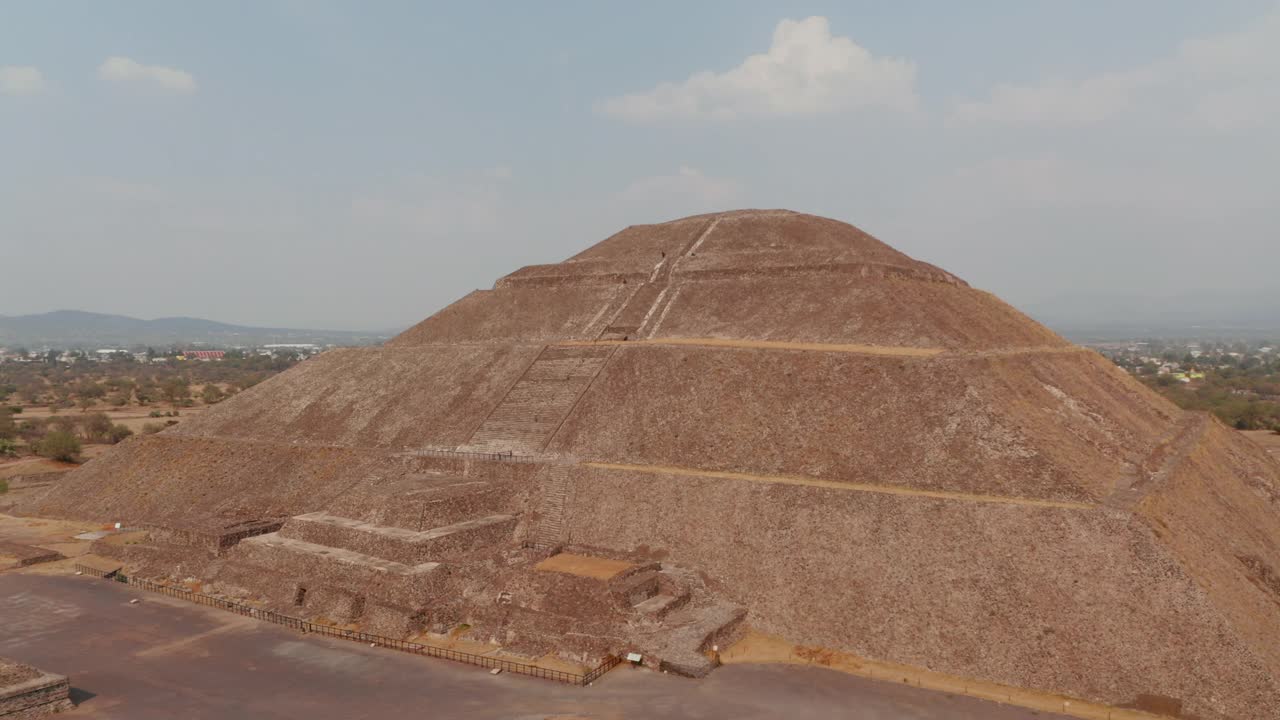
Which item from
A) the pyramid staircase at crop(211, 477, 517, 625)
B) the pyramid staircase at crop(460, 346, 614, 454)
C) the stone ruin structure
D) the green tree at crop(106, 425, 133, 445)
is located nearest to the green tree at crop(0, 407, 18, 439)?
the green tree at crop(106, 425, 133, 445)

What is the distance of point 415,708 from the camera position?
16.9 metres

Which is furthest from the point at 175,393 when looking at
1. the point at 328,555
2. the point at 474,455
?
the point at 328,555

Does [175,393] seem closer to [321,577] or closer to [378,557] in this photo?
[321,577]

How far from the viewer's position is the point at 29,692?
1641cm

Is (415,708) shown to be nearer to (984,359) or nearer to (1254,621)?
(1254,621)

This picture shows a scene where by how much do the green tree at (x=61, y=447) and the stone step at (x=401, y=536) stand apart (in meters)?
34.1

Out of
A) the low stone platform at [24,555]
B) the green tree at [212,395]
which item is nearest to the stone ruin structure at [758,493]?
the low stone platform at [24,555]

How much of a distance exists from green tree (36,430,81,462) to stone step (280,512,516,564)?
112ft

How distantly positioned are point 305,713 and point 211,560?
475 inches

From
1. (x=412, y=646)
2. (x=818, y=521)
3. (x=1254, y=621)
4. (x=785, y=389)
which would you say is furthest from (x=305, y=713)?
(x=1254, y=621)

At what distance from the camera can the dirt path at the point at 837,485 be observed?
21.0 meters

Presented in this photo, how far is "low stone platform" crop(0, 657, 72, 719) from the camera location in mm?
16172

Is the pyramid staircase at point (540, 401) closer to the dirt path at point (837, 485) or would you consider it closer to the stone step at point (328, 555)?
the dirt path at point (837, 485)

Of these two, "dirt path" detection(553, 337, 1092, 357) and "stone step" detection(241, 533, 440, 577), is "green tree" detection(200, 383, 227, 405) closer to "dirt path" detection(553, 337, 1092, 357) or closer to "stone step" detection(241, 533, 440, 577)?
"dirt path" detection(553, 337, 1092, 357)
